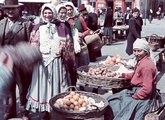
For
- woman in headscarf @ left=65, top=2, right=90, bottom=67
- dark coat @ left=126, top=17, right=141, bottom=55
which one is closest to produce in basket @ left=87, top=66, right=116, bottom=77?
woman in headscarf @ left=65, top=2, right=90, bottom=67

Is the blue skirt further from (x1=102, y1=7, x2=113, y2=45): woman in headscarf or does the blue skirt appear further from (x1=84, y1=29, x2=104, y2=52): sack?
(x1=84, y1=29, x2=104, y2=52): sack

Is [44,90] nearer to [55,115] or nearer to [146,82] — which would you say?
[55,115]

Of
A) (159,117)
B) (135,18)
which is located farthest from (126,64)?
(135,18)

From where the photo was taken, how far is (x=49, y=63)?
498 cm

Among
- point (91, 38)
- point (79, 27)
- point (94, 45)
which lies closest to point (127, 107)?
point (79, 27)

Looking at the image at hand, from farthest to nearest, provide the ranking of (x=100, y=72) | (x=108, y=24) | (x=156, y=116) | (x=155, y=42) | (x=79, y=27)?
(x=108, y=24) → (x=155, y=42) → (x=79, y=27) → (x=100, y=72) → (x=156, y=116)

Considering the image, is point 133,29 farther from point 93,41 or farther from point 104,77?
point 104,77

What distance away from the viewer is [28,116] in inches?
214

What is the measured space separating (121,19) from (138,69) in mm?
15455

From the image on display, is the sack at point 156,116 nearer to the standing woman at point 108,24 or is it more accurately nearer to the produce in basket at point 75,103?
the produce in basket at point 75,103

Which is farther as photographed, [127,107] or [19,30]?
[19,30]

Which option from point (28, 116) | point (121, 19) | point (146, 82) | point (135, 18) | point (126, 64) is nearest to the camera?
→ point (146, 82)

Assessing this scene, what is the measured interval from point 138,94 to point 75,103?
2.55 feet

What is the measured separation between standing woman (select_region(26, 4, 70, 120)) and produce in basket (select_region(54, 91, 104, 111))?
0.41 m
